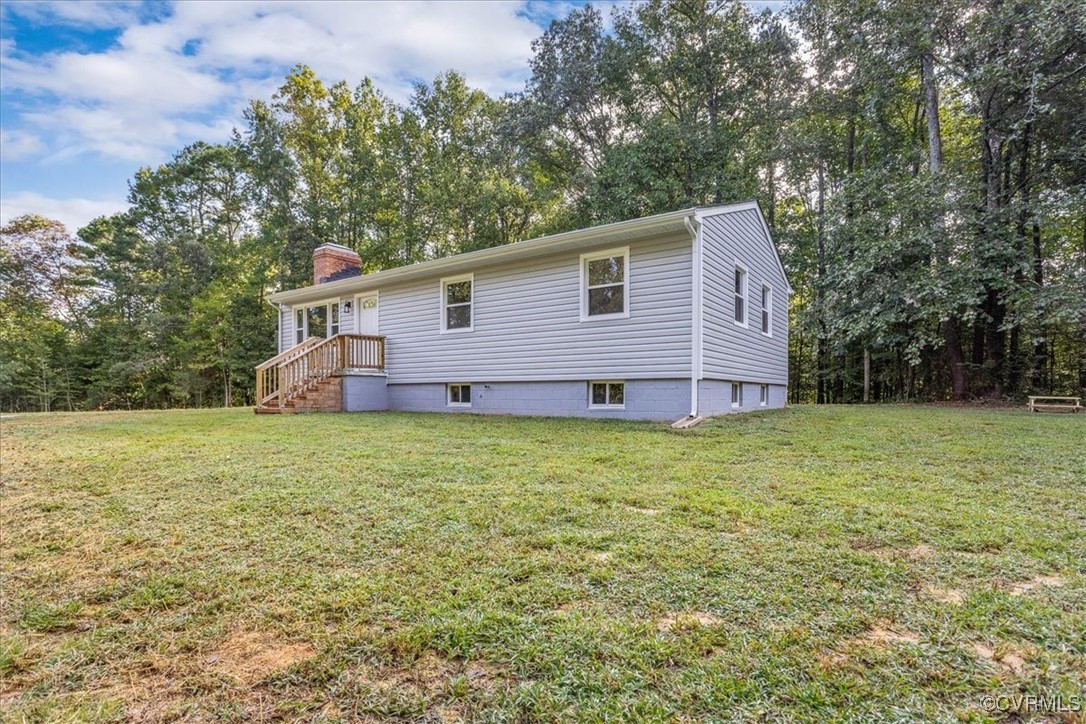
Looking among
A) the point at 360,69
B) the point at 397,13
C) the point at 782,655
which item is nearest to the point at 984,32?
the point at 397,13

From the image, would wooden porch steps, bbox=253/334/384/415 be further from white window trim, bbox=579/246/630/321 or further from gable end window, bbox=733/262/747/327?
gable end window, bbox=733/262/747/327

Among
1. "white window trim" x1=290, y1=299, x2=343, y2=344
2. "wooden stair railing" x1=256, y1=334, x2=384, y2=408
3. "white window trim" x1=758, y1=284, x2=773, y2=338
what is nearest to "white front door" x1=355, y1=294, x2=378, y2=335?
"wooden stair railing" x1=256, y1=334, x2=384, y2=408

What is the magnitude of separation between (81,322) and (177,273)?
548 centimetres

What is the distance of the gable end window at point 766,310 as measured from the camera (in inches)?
442

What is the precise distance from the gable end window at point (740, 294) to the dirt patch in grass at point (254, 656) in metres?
9.04

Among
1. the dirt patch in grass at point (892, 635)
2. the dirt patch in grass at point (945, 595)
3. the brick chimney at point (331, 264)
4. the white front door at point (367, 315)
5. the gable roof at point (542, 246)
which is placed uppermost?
the brick chimney at point (331, 264)

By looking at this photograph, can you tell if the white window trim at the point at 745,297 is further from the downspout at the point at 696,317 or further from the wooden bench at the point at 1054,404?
the wooden bench at the point at 1054,404

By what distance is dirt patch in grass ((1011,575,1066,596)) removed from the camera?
2.01 metres

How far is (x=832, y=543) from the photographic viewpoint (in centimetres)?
253

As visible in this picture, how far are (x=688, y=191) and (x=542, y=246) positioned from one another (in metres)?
9.23

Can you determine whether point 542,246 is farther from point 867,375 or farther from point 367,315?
point 867,375

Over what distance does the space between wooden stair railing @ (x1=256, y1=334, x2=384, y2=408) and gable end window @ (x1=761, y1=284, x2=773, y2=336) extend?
8627 mm

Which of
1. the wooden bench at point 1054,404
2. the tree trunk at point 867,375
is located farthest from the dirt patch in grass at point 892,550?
the tree trunk at point 867,375

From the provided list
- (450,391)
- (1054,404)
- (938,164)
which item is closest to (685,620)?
(450,391)
